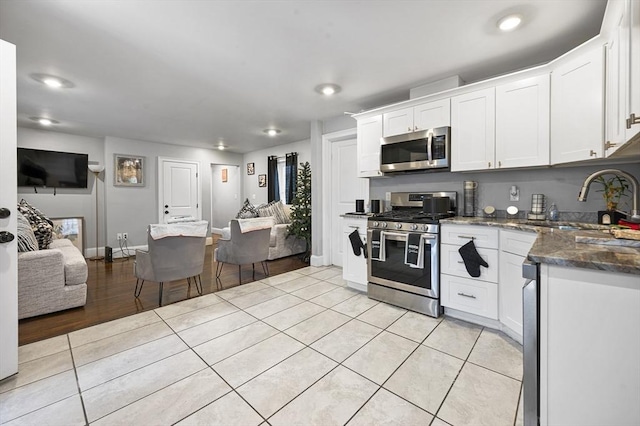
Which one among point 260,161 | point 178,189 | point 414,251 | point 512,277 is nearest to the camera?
point 512,277

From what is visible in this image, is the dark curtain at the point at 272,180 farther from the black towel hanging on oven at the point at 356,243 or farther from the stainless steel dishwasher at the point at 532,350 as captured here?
the stainless steel dishwasher at the point at 532,350

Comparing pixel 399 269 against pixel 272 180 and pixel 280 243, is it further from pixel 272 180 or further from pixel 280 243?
pixel 272 180

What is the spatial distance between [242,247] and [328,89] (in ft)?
7.54

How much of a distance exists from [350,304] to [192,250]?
1.85 meters

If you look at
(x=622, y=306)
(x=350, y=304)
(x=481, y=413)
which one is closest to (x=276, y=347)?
(x=350, y=304)

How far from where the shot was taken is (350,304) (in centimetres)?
294

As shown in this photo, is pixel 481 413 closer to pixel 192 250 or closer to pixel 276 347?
pixel 276 347

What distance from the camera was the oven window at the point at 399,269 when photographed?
264 centimetres

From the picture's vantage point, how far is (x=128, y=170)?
5738 millimetres

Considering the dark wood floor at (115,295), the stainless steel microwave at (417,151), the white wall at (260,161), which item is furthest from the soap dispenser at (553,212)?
the white wall at (260,161)

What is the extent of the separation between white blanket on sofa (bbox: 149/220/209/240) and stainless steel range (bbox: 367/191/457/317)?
74.8 inches

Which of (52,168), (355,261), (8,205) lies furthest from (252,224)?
(52,168)

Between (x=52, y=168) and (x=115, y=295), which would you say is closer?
(x=115, y=295)

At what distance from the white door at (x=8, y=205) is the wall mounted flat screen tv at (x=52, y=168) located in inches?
173
